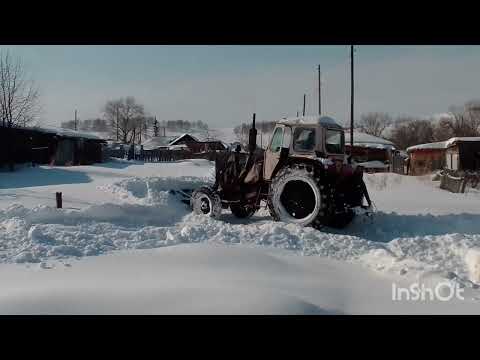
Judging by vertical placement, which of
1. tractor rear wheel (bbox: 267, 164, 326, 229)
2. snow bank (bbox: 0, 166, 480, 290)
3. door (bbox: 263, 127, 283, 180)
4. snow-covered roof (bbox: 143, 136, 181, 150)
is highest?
snow-covered roof (bbox: 143, 136, 181, 150)

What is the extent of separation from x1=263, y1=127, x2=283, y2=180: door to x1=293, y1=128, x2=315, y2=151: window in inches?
12.6

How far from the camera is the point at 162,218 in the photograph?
934 cm

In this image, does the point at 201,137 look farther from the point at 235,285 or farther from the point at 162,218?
the point at 235,285

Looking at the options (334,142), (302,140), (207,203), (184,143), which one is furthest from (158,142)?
(302,140)

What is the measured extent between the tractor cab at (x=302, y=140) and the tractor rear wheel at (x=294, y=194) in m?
0.53

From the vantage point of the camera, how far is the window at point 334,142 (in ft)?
29.2

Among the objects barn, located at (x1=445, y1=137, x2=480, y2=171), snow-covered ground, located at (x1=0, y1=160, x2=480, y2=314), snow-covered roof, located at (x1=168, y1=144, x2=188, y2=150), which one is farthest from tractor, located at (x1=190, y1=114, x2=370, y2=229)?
snow-covered roof, located at (x1=168, y1=144, x2=188, y2=150)

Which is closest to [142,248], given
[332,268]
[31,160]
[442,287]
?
[332,268]

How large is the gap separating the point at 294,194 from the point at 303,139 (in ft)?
4.30

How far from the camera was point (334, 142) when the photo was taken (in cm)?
910

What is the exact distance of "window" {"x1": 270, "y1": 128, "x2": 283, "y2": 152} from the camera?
885cm

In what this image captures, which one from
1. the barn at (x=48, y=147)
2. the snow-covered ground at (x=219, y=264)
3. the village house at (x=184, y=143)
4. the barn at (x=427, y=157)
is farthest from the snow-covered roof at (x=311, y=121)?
the village house at (x=184, y=143)

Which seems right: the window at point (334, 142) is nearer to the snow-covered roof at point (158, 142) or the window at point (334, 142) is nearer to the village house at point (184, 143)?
the village house at point (184, 143)

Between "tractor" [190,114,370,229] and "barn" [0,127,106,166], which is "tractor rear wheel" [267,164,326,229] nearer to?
"tractor" [190,114,370,229]
